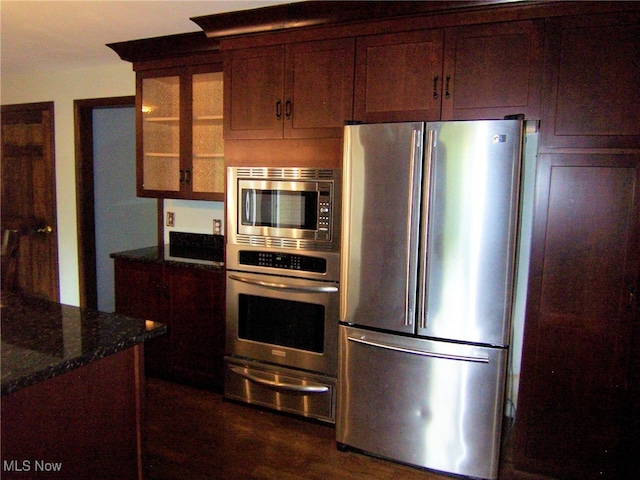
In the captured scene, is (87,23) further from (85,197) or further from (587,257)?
(587,257)

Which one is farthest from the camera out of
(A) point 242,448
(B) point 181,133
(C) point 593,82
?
(B) point 181,133

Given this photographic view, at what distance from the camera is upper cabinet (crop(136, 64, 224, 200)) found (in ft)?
10.4

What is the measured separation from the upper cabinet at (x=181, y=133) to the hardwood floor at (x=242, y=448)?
1.38 meters

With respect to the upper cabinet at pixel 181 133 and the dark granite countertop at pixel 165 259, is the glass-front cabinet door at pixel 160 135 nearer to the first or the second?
the upper cabinet at pixel 181 133

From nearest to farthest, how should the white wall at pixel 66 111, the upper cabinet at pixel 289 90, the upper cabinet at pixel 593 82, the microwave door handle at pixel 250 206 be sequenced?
1. the upper cabinet at pixel 593 82
2. the upper cabinet at pixel 289 90
3. the microwave door handle at pixel 250 206
4. the white wall at pixel 66 111

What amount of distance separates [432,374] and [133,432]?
1.31 meters

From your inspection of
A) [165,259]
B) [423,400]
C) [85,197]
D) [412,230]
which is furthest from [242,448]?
[85,197]

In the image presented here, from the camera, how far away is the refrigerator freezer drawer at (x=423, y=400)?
7.07 ft

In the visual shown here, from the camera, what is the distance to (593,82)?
2033mm

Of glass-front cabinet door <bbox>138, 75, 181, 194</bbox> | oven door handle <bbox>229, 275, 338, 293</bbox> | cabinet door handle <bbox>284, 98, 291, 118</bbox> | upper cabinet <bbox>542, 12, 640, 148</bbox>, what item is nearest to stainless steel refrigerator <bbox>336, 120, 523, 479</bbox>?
oven door handle <bbox>229, 275, 338, 293</bbox>

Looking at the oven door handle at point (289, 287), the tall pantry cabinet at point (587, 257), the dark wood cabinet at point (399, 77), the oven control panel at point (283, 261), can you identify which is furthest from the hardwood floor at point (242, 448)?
the dark wood cabinet at point (399, 77)

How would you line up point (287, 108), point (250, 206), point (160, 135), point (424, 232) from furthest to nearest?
point (160, 135) < point (250, 206) < point (287, 108) < point (424, 232)

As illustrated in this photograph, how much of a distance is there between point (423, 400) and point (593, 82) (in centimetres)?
162

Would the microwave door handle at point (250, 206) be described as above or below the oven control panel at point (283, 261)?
above
